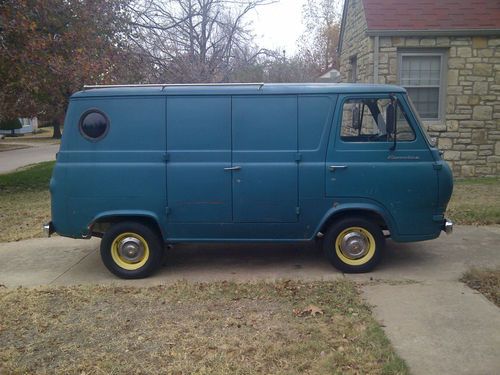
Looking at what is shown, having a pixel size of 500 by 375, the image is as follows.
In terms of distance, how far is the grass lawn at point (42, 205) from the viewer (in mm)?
8656

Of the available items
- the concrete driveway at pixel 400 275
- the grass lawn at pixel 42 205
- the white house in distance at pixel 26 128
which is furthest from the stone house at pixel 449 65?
the white house in distance at pixel 26 128

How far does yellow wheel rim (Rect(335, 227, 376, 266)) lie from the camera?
19.8 ft

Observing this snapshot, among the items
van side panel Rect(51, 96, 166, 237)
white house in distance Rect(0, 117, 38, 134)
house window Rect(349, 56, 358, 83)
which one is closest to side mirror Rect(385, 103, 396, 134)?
van side panel Rect(51, 96, 166, 237)

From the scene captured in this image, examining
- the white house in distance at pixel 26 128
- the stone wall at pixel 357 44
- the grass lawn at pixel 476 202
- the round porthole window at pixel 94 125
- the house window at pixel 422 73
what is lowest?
the grass lawn at pixel 476 202

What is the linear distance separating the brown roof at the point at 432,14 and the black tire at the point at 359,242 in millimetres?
7741

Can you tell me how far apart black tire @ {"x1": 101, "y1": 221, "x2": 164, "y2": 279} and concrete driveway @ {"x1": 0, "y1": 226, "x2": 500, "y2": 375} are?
0.13 metres

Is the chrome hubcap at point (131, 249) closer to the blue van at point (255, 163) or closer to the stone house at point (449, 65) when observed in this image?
the blue van at point (255, 163)

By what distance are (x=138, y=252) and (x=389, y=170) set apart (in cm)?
303

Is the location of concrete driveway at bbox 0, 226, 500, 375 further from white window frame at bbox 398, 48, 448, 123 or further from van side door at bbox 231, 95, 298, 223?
white window frame at bbox 398, 48, 448, 123

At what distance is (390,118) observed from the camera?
5.83 m

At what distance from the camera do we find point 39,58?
11.8 meters

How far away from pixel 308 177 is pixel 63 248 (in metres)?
3.97

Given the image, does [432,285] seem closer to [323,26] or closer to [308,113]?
[308,113]

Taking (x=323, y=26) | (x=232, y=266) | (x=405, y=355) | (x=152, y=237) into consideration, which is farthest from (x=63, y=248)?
(x=323, y=26)
